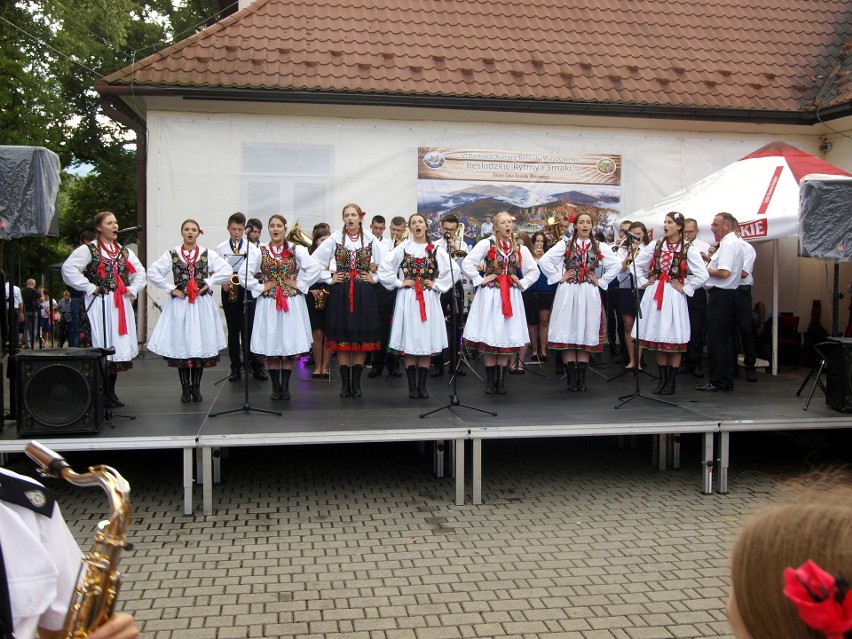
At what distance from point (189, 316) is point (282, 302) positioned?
3.06ft

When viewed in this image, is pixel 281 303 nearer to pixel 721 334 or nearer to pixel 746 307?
pixel 721 334

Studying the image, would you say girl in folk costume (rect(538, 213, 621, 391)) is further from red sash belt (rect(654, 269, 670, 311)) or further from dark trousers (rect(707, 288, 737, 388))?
dark trousers (rect(707, 288, 737, 388))

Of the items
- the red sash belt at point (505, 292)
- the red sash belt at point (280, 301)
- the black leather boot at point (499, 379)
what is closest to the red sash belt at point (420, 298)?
the red sash belt at point (505, 292)

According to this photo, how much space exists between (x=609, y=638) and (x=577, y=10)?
13211 millimetres

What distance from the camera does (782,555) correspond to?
4.03 feet

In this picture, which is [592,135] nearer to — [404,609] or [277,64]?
[277,64]

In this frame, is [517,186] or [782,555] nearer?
[782,555]

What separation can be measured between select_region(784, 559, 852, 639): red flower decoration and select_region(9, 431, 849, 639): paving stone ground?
350 cm

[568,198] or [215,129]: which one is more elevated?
[215,129]

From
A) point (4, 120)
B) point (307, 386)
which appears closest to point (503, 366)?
point (307, 386)

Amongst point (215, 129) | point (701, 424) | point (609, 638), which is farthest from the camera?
point (215, 129)

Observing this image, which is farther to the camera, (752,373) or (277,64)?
(277,64)

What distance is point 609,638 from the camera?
4.39 metres

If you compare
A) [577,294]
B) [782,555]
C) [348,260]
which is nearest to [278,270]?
[348,260]
